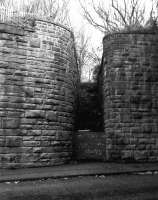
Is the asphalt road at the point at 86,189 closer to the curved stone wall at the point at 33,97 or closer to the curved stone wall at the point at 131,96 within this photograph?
the curved stone wall at the point at 33,97

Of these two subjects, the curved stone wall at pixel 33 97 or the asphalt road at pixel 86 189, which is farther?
the curved stone wall at pixel 33 97

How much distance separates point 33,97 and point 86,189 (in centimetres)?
504

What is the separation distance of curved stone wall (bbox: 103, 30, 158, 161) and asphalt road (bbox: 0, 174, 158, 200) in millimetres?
3631

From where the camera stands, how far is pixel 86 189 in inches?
289

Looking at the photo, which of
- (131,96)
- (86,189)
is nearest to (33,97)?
(131,96)

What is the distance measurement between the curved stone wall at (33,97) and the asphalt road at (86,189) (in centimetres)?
290

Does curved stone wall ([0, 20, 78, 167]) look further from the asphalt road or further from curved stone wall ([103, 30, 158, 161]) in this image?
the asphalt road

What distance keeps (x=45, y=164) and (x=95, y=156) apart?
8.24 ft

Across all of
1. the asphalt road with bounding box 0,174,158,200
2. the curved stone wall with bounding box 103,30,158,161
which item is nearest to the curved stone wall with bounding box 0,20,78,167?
the curved stone wall with bounding box 103,30,158,161

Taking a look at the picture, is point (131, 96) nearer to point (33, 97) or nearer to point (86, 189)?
point (33, 97)

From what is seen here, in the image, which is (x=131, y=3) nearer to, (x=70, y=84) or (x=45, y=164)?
(x=70, y=84)

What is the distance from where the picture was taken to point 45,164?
1153 cm

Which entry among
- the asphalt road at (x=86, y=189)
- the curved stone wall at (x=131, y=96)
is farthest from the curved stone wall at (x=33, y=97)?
the asphalt road at (x=86, y=189)

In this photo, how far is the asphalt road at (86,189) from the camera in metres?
6.60
